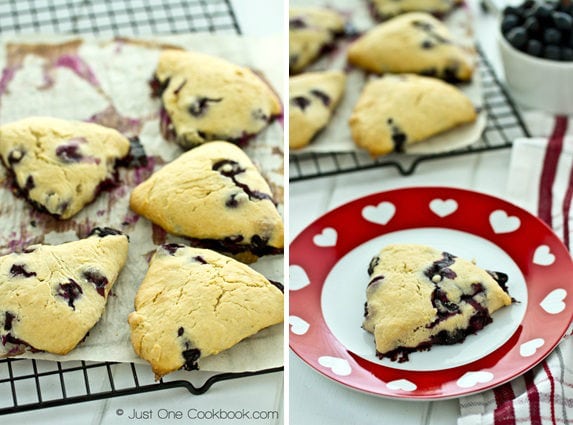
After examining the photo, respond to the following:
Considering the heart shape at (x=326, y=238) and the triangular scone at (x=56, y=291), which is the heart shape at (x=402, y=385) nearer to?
the heart shape at (x=326, y=238)

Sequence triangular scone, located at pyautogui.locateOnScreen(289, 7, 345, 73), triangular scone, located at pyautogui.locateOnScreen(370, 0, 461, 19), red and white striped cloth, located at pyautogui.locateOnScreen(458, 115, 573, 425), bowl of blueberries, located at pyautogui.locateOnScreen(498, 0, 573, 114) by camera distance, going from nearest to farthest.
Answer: red and white striped cloth, located at pyautogui.locateOnScreen(458, 115, 573, 425)
bowl of blueberries, located at pyautogui.locateOnScreen(498, 0, 573, 114)
triangular scone, located at pyautogui.locateOnScreen(289, 7, 345, 73)
triangular scone, located at pyautogui.locateOnScreen(370, 0, 461, 19)

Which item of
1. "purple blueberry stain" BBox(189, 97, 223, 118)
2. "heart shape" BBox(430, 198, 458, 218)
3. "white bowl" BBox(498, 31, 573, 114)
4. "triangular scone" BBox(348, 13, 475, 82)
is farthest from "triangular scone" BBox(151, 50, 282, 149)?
"white bowl" BBox(498, 31, 573, 114)

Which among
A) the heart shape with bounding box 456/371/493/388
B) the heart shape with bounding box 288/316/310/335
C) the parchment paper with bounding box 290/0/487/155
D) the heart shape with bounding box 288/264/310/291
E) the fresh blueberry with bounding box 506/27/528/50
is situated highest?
the fresh blueberry with bounding box 506/27/528/50

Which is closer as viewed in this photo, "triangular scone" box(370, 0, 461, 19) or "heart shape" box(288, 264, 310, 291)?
"heart shape" box(288, 264, 310, 291)

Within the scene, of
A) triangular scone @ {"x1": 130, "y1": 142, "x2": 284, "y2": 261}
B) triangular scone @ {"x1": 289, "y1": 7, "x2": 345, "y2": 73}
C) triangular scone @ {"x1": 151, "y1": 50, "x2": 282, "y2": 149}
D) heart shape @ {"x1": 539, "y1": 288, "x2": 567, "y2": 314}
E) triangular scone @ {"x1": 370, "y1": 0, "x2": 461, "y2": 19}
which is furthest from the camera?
triangular scone @ {"x1": 370, "y1": 0, "x2": 461, "y2": 19}

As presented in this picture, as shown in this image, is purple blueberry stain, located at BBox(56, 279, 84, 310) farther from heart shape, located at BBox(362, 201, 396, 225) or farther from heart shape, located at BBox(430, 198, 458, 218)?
heart shape, located at BBox(430, 198, 458, 218)

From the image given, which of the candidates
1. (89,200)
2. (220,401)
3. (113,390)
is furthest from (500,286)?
(89,200)
